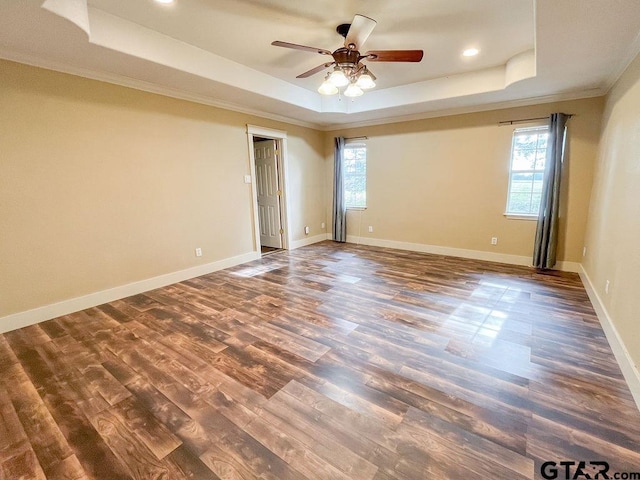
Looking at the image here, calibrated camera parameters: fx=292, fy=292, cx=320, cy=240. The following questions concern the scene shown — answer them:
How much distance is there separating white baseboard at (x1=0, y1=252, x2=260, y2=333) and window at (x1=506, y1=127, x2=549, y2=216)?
475cm

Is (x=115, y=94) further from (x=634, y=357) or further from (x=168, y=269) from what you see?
(x=634, y=357)

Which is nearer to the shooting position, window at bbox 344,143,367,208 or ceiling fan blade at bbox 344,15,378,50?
ceiling fan blade at bbox 344,15,378,50

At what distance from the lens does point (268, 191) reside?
5.93 meters

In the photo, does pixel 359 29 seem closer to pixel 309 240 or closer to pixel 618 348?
pixel 618 348

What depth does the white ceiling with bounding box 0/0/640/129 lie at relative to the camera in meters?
2.23

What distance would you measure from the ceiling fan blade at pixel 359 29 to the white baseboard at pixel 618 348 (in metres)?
3.11

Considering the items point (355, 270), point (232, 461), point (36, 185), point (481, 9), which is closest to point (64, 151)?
point (36, 185)

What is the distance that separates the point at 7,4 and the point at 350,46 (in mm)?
2469

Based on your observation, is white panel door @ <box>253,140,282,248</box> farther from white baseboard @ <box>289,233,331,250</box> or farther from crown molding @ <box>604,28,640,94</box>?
crown molding @ <box>604,28,640,94</box>

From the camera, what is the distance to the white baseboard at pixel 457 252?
173 inches

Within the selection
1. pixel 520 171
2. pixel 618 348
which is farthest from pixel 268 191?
pixel 618 348

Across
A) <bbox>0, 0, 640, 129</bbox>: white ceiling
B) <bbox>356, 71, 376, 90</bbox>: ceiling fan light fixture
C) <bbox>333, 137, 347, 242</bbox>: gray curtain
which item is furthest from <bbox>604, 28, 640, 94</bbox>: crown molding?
<bbox>333, 137, 347, 242</bbox>: gray curtain

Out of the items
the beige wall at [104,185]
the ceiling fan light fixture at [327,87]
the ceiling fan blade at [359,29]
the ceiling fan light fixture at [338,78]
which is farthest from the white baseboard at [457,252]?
the ceiling fan blade at [359,29]

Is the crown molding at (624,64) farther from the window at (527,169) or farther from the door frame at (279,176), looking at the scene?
the door frame at (279,176)
